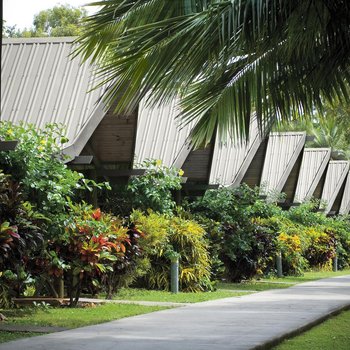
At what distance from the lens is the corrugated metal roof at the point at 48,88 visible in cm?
1519

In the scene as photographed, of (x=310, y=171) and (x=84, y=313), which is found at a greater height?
(x=310, y=171)

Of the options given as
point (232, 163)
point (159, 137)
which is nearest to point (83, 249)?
point (159, 137)

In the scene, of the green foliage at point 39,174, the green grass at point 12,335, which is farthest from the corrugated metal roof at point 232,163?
the green grass at point 12,335

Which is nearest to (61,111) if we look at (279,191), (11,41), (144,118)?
(11,41)

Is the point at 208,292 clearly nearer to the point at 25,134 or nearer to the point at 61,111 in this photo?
the point at 61,111

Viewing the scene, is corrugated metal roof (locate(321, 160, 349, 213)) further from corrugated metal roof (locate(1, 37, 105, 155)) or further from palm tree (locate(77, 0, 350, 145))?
palm tree (locate(77, 0, 350, 145))

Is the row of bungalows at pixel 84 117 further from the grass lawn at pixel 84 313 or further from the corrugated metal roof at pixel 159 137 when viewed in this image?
the grass lawn at pixel 84 313

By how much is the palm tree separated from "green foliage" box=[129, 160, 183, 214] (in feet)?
22.5

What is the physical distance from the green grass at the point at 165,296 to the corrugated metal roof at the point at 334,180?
23947 mm

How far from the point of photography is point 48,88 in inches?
623

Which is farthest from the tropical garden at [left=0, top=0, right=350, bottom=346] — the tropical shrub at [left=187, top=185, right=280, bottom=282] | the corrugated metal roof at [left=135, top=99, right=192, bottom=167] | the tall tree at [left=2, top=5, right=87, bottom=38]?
the tall tree at [left=2, top=5, right=87, bottom=38]

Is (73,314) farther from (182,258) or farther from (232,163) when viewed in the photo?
(232,163)

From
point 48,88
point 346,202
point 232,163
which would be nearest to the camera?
point 48,88

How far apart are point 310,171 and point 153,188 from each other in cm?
1985
